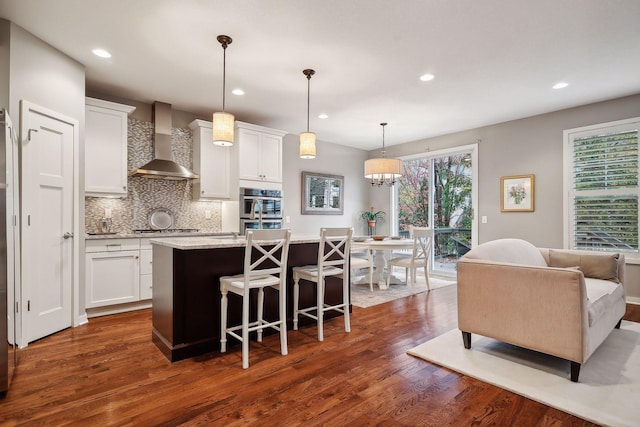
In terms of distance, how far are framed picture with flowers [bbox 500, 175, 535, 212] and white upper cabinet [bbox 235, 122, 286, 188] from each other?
11.6 ft

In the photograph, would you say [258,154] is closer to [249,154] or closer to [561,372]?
[249,154]

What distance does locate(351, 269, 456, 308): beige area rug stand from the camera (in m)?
4.23

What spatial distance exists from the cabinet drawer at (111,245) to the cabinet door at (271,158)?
76.5 inches

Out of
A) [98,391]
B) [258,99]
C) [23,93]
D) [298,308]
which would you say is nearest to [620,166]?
[298,308]

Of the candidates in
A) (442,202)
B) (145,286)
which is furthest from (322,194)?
(145,286)

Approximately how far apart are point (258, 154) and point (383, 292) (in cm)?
274

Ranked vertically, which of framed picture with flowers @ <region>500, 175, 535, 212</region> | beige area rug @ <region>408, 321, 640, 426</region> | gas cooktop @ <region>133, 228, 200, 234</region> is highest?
framed picture with flowers @ <region>500, 175, 535, 212</region>

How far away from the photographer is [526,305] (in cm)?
230

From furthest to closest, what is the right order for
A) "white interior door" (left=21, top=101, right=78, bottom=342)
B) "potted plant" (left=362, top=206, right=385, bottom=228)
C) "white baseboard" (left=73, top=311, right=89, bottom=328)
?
"potted plant" (left=362, top=206, right=385, bottom=228), "white baseboard" (left=73, top=311, right=89, bottom=328), "white interior door" (left=21, top=101, right=78, bottom=342)

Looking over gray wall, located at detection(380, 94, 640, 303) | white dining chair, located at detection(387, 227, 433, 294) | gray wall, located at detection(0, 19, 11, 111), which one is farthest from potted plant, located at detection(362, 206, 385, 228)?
gray wall, located at detection(0, 19, 11, 111)

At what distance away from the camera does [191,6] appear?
2398mm

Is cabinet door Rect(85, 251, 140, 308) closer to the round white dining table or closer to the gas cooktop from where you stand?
the gas cooktop

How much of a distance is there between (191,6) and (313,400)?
9.21 ft

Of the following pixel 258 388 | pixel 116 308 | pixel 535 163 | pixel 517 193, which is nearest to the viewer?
pixel 258 388
